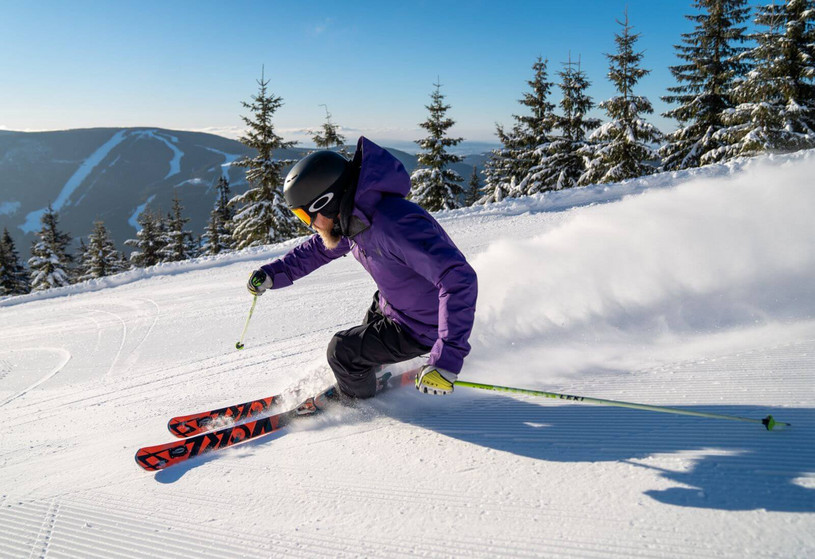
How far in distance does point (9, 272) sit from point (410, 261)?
4228 centimetres

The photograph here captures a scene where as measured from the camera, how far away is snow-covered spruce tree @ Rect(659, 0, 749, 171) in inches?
907

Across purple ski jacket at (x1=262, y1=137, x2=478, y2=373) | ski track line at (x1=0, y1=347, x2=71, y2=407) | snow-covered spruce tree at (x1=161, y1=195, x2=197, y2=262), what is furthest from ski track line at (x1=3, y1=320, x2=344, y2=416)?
snow-covered spruce tree at (x1=161, y1=195, x2=197, y2=262)

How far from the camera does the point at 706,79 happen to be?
78.9 ft

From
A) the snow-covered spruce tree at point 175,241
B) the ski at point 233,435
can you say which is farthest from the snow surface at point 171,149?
the ski at point 233,435

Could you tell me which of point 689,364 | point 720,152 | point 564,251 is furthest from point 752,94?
point 689,364

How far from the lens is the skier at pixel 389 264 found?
234 cm

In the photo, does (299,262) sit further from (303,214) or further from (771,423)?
Answer: (771,423)

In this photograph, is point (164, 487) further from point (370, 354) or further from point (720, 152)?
point (720, 152)

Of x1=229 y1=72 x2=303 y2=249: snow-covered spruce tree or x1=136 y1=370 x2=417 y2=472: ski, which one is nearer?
x1=136 y1=370 x2=417 y2=472: ski

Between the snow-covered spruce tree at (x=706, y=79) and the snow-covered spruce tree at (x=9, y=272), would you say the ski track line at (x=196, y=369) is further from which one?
the snow-covered spruce tree at (x=9, y=272)

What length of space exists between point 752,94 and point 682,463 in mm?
25551

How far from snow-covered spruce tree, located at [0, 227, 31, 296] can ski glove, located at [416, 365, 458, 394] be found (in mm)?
41588

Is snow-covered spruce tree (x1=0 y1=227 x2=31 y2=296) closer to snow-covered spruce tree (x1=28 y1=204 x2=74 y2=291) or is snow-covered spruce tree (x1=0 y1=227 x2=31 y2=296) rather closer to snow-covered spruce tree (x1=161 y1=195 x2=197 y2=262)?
snow-covered spruce tree (x1=28 y1=204 x2=74 y2=291)

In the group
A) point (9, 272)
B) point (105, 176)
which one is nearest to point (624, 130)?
point (9, 272)
